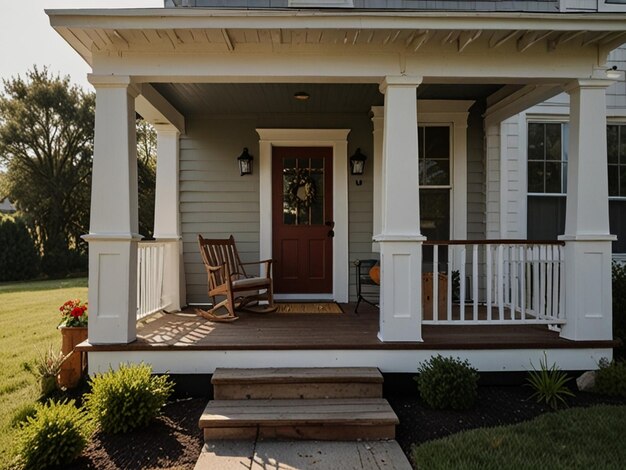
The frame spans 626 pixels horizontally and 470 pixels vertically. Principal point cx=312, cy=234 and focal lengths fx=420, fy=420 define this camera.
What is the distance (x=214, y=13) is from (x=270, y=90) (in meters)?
1.50

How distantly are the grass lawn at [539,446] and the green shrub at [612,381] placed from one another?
17.0 inches

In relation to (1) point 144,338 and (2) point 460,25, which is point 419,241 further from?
(1) point 144,338

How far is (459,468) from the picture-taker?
219cm

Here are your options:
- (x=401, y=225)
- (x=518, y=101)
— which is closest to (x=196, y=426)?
(x=401, y=225)

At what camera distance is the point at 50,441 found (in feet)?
7.56

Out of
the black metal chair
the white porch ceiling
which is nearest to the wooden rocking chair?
the black metal chair

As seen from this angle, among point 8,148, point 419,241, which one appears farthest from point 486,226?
point 8,148

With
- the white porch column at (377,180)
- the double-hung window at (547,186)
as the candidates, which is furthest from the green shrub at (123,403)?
the double-hung window at (547,186)

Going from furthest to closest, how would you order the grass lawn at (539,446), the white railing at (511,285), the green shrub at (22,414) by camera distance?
the white railing at (511,285), the green shrub at (22,414), the grass lawn at (539,446)

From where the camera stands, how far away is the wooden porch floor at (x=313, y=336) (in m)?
3.30

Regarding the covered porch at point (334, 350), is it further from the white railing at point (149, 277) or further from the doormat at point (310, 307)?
the doormat at point (310, 307)

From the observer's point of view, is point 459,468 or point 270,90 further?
point 270,90

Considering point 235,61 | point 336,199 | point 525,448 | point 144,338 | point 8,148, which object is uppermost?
point 8,148

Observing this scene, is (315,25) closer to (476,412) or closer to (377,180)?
(377,180)
